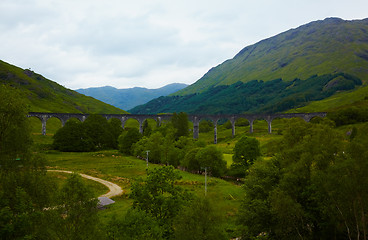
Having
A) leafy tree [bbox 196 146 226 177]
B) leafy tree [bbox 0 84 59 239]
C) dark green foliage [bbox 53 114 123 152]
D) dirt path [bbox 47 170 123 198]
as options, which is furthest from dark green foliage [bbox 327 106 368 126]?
leafy tree [bbox 0 84 59 239]

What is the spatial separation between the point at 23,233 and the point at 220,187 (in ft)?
127

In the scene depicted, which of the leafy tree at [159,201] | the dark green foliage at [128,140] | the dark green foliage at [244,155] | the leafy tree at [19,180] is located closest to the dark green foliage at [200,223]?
the leafy tree at [159,201]

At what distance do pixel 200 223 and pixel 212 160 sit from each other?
1660 inches

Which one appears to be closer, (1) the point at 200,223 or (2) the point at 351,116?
(1) the point at 200,223

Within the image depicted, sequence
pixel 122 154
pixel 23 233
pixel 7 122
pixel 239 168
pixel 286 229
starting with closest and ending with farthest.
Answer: pixel 23 233
pixel 7 122
pixel 286 229
pixel 239 168
pixel 122 154

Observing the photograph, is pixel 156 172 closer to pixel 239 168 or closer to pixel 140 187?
pixel 140 187

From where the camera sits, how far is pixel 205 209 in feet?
72.1

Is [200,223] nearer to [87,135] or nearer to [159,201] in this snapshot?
[159,201]

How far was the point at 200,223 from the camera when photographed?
21.3 m

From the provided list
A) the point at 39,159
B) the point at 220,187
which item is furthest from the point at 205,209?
the point at 220,187

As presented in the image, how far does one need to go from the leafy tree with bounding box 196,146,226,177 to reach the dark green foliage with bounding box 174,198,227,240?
40.4 meters

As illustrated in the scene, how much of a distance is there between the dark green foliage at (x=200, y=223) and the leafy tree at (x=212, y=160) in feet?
132

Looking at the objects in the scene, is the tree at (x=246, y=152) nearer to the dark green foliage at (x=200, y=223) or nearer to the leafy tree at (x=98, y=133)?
the dark green foliage at (x=200, y=223)

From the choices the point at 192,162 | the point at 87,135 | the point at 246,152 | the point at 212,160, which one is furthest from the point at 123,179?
the point at 87,135
